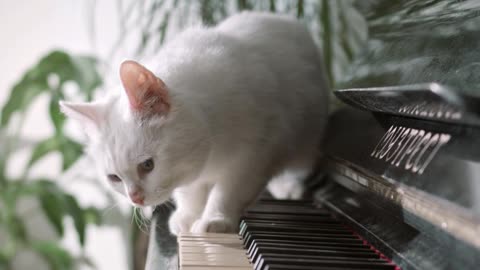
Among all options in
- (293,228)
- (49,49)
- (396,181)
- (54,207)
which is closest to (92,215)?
(54,207)

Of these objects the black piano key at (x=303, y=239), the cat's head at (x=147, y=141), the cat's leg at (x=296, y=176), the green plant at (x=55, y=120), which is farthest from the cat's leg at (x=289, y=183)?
the green plant at (x=55, y=120)

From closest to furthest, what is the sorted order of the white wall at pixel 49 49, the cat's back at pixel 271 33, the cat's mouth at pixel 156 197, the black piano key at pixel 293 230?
the black piano key at pixel 293 230, the cat's mouth at pixel 156 197, the cat's back at pixel 271 33, the white wall at pixel 49 49

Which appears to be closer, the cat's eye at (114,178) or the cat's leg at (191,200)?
the cat's eye at (114,178)

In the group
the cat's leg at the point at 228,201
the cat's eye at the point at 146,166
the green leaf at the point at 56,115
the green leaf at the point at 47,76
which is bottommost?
the green leaf at the point at 56,115

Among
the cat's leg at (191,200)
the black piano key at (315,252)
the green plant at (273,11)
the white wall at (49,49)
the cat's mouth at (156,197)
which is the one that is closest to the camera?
the black piano key at (315,252)

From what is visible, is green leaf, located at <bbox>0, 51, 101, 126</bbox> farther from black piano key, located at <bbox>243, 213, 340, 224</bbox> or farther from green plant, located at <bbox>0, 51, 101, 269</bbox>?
black piano key, located at <bbox>243, 213, 340, 224</bbox>

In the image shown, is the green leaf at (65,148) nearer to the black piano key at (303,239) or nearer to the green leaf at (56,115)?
the green leaf at (56,115)

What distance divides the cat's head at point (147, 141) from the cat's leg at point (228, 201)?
8cm

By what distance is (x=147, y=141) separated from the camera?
3.21 feet

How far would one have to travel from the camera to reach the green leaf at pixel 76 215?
184 cm

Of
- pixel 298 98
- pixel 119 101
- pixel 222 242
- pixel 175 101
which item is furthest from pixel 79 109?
pixel 298 98

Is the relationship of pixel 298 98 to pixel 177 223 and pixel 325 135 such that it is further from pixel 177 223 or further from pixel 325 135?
pixel 177 223

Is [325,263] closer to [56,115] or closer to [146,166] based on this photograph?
[146,166]

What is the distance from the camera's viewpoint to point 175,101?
3.37ft
